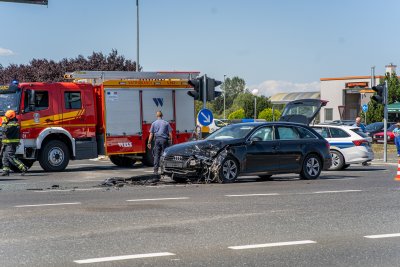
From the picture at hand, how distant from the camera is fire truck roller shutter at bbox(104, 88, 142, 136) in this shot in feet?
77.2

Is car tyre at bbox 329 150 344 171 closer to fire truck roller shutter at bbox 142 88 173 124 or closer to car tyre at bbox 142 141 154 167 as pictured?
fire truck roller shutter at bbox 142 88 173 124

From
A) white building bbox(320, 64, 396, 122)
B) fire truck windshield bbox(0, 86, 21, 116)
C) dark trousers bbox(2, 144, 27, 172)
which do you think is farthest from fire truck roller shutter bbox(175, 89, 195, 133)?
white building bbox(320, 64, 396, 122)

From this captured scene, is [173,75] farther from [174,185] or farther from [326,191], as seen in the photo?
[326,191]

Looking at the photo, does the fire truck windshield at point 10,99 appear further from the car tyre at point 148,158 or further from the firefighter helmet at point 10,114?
the car tyre at point 148,158

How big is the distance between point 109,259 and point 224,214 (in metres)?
3.68

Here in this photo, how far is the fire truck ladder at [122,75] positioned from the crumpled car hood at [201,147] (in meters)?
8.11

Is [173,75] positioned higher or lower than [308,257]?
higher

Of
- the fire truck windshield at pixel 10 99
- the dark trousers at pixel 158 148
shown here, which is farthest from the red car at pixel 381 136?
the fire truck windshield at pixel 10 99

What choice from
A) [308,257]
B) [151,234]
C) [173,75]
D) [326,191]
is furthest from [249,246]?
[173,75]

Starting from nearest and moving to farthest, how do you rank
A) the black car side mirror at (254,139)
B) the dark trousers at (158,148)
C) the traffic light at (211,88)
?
1. the black car side mirror at (254,139)
2. the dark trousers at (158,148)
3. the traffic light at (211,88)

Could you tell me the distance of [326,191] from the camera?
1466cm

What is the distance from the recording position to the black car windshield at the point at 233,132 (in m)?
17.0

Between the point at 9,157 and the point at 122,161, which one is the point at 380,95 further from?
the point at 9,157

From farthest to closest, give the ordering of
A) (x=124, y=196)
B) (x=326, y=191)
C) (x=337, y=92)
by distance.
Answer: (x=337, y=92)
(x=326, y=191)
(x=124, y=196)
